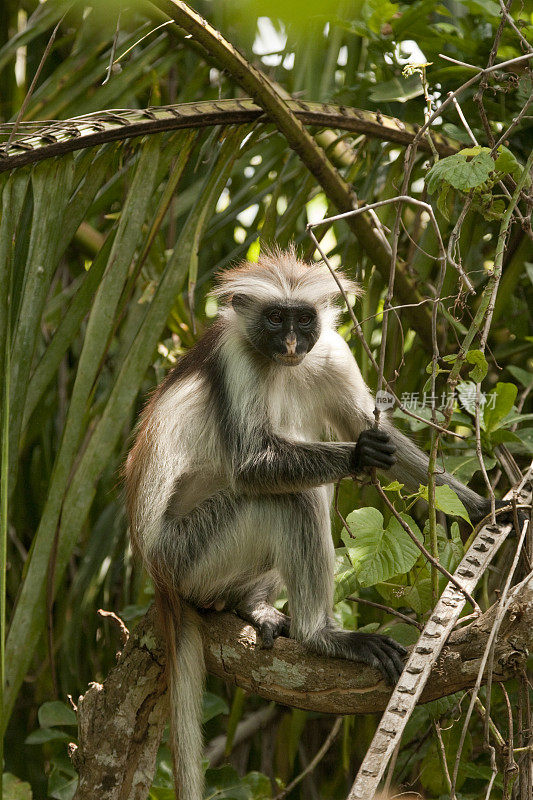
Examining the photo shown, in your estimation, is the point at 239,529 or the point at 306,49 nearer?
the point at 239,529

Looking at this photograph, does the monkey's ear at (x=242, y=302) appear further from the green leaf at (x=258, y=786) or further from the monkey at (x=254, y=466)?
the green leaf at (x=258, y=786)

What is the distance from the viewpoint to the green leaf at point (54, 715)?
4715 millimetres

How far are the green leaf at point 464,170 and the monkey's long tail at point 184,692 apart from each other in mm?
2194

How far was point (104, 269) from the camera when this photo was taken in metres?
3.97

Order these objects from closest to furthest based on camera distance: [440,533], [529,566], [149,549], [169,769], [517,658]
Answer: [517,658] → [529,566] → [440,533] → [149,549] → [169,769]

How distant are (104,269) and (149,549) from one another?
1.35 metres

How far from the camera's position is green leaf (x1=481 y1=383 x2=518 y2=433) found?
3541 mm

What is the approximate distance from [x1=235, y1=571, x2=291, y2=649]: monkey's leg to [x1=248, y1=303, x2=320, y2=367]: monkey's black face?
1140mm

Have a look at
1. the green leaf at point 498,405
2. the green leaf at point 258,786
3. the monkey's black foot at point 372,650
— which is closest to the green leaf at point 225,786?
the green leaf at point 258,786

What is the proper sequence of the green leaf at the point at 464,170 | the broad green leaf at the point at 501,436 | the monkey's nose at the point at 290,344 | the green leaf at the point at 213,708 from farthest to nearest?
1. the green leaf at the point at 213,708
2. the monkey's nose at the point at 290,344
3. the broad green leaf at the point at 501,436
4. the green leaf at the point at 464,170

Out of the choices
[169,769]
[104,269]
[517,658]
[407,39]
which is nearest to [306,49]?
[407,39]

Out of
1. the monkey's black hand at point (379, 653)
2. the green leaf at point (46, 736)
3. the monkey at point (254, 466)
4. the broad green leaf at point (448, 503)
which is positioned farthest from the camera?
the green leaf at point (46, 736)

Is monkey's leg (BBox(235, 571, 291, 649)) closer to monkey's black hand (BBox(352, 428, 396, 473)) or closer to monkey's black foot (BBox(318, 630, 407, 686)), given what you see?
monkey's black foot (BBox(318, 630, 407, 686))

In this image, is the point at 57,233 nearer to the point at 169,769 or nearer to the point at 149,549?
the point at 149,549
